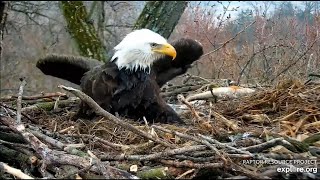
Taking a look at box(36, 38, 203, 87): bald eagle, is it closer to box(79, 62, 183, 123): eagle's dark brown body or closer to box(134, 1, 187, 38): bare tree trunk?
box(79, 62, 183, 123): eagle's dark brown body

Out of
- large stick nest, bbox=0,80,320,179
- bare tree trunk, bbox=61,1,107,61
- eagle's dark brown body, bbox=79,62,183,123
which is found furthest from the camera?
bare tree trunk, bbox=61,1,107,61

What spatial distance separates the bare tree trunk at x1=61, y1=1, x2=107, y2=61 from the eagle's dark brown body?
134 inches

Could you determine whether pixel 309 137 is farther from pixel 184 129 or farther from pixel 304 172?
pixel 184 129

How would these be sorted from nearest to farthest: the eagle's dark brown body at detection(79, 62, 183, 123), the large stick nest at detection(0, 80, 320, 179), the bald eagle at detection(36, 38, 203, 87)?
the large stick nest at detection(0, 80, 320, 179)
the eagle's dark brown body at detection(79, 62, 183, 123)
the bald eagle at detection(36, 38, 203, 87)

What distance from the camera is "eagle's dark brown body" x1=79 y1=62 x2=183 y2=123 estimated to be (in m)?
4.16

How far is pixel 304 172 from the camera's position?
7.47 ft

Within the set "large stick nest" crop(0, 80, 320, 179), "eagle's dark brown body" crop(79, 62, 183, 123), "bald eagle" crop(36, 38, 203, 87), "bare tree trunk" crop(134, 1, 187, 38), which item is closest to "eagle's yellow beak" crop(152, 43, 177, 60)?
"eagle's dark brown body" crop(79, 62, 183, 123)

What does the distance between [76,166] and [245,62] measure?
2.90 meters

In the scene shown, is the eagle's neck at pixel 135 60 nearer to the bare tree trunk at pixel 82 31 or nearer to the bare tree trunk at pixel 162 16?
the bare tree trunk at pixel 162 16

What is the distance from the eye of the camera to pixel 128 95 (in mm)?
4160

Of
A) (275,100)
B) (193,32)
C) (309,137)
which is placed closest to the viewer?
(309,137)

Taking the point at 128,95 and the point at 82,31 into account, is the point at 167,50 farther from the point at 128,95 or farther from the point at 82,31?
the point at 82,31

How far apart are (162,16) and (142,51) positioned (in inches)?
111

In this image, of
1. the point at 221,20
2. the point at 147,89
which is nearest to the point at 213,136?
the point at 147,89
